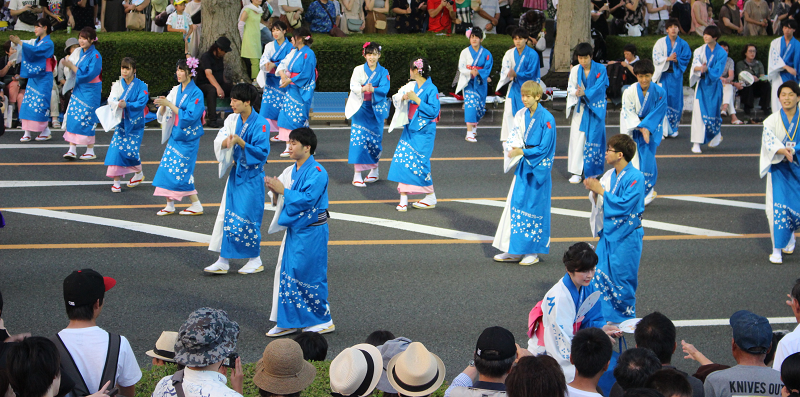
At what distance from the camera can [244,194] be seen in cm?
849

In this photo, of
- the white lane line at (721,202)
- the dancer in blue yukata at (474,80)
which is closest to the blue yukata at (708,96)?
the white lane line at (721,202)

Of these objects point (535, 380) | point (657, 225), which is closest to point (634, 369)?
point (535, 380)

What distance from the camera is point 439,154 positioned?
13.9m

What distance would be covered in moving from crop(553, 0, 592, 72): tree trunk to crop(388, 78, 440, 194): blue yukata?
7735 mm

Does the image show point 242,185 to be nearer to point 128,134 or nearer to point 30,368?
point 128,134

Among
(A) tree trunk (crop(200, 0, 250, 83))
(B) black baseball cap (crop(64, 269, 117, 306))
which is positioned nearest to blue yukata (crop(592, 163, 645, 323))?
(B) black baseball cap (crop(64, 269, 117, 306))

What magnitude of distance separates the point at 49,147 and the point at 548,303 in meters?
10.6

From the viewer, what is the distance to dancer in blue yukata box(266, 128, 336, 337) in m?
7.05

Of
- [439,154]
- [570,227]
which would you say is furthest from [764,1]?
[570,227]

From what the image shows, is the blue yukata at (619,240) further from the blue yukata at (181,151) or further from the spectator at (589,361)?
the blue yukata at (181,151)

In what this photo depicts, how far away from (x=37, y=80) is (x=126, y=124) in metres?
3.52

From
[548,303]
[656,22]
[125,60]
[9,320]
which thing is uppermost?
[656,22]

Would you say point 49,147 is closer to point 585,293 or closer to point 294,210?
point 294,210

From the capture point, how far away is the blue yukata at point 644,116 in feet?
36.1
